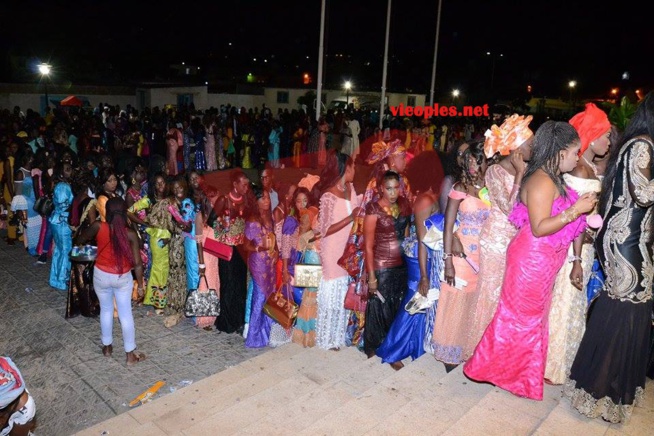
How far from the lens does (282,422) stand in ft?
12.1

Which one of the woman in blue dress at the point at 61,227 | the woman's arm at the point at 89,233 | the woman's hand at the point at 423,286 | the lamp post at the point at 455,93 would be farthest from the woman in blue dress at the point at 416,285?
the lamp post at the point at 455,93

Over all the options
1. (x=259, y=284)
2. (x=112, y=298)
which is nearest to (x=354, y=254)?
(x=259, y=284)

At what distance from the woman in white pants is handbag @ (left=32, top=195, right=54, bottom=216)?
Result: 2.42 metres

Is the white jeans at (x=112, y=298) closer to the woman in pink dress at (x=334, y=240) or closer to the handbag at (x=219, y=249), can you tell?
the handbag at (x=219, y=249)

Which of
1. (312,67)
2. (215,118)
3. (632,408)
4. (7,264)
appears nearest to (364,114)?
(215,118)

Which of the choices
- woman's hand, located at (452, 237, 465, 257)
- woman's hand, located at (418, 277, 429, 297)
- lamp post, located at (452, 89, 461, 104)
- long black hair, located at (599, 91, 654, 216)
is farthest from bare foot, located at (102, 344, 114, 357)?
lamp post, located at (452, 89, 461, 104)

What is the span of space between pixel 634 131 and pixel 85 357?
17.1 ft

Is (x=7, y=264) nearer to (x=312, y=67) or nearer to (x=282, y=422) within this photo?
(x=282, y=422)

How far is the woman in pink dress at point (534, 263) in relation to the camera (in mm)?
3236

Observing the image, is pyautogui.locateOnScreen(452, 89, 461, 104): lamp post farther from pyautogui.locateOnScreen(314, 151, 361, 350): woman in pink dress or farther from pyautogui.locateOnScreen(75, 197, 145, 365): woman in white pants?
pyautogui.locateOnScreen(75, 197, 145, 365): woman in white pants

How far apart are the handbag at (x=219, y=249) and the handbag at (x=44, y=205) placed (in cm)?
294

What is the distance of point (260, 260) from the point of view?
5.29 meters

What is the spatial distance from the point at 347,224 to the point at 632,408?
260 cm

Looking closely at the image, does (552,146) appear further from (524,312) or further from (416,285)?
(416,285)
